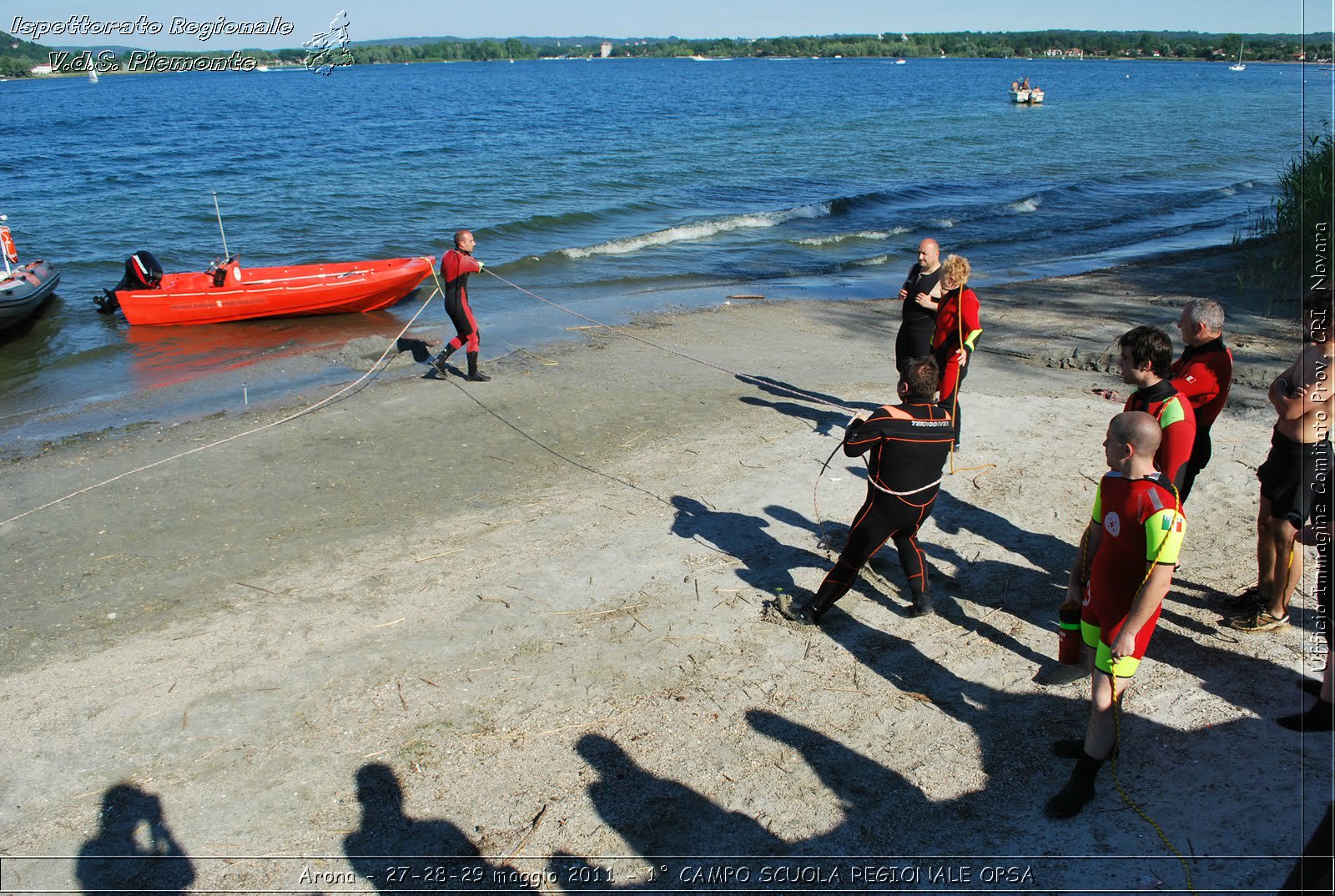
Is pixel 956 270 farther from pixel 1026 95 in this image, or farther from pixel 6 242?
pixel 1026 95

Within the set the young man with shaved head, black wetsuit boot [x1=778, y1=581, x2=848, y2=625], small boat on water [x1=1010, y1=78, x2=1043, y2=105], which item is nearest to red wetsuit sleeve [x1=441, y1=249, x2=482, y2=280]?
black wetsuit boot [x1=778, y1=581, x2=848, y2=625]

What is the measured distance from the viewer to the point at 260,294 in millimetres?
15305

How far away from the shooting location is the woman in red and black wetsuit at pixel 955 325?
292 inches

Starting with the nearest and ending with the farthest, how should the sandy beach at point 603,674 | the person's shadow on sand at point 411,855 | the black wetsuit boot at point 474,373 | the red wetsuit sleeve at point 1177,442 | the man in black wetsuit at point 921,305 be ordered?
the person's shadow on sand at point 411,855, the sandy beach at point 603,674, the red wetsuit sleeve at point 1177,442, the man in black wetsuit at point 921,305, the black wetsuit boot at point 474,373

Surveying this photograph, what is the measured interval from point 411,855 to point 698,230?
22.2 metres

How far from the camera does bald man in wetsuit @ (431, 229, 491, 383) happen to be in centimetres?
1062

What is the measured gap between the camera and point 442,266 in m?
10.8

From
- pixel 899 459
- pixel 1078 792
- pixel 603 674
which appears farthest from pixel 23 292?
pixel 1078 792

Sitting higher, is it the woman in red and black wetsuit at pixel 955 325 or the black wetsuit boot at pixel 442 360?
the woman in red and black wetsuit at pixel 955 325

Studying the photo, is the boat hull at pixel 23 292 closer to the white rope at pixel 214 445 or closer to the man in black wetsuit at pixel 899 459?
the white rope at pixel 214 445

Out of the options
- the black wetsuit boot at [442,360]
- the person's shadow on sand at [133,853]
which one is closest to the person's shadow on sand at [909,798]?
the person's shadow on sand at [133,853]

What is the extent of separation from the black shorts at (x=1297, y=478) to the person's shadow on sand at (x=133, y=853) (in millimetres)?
6011

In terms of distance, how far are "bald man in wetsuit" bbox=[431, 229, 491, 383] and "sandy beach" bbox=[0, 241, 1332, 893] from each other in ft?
5.69

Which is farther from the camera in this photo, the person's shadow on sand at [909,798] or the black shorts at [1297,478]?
the black shorts at [1297,478]
